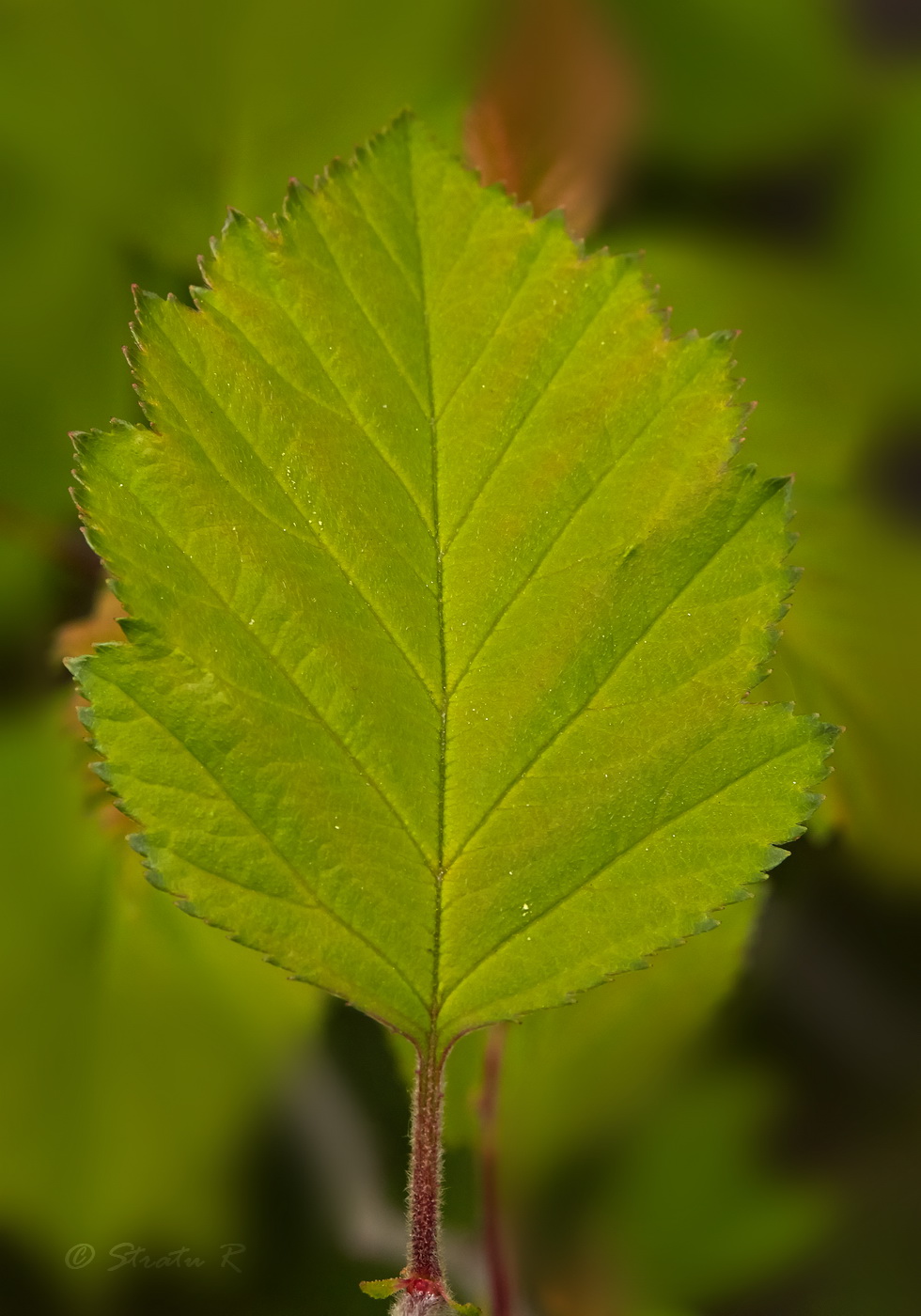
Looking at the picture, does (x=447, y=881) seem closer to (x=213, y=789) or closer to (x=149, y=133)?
(x=213, y=789)

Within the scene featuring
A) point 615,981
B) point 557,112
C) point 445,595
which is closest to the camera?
point 445,595

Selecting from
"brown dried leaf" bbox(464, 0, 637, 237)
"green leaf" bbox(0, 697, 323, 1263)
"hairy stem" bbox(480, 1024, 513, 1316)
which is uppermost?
"brown dried leaf" bbox(464, 0, 637, 237)

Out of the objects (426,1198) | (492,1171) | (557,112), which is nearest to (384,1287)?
(426,1198)

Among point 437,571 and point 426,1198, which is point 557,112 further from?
point 426,1198

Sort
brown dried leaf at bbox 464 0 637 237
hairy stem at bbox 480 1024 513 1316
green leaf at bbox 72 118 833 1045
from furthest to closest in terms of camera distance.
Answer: brown dried leaf at bbox 464 0 637 237
hairy stem at bbox 480 1024 513 1316
green leaf at bbox 72 118 833 1045

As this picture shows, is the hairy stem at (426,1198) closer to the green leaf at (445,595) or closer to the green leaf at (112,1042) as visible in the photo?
the green leaf at (445,595)

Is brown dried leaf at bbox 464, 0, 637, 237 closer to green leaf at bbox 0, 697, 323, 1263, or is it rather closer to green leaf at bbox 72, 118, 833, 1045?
green leaf at bbox 72, 118, 833, 1045

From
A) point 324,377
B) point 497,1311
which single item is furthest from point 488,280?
point 497,1311

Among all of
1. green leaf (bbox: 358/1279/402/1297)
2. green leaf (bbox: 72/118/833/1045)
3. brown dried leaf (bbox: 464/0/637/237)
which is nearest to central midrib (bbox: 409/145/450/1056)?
green leaf (bbox: 72/118/833/1045)
